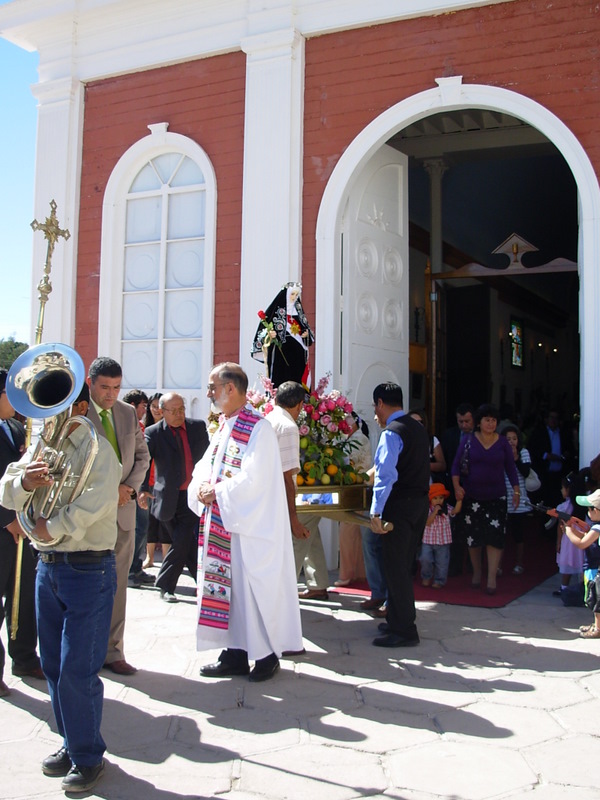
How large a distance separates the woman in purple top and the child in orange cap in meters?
0.14

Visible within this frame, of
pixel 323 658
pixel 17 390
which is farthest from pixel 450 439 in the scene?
pixel 17 390

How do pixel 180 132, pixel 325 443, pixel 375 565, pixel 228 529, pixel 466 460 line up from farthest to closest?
1. pixel 180 132
2. pixel 466 460
3. pixel 375 565
4. pixel 325 443
5. pixel 228 529

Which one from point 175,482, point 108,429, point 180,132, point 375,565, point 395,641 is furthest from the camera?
point 180,132

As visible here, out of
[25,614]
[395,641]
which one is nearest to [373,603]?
[395,641]

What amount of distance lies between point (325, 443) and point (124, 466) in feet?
5.57

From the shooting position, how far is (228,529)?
465cm

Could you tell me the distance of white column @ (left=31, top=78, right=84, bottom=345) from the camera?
31.8 ft

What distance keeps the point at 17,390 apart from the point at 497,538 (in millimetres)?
4643

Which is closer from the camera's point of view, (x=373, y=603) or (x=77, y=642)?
(x=77, y=642)

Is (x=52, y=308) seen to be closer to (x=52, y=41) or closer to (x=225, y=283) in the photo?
(x=225, y=283)

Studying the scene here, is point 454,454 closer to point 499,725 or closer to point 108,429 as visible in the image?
point 108,429

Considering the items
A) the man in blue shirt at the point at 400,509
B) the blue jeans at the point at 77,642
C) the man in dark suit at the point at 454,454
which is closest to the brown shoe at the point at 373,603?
the man in blue shirt at the point at 400,509

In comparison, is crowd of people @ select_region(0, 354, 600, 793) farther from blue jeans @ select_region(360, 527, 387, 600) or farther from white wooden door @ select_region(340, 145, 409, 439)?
white wooden door @ select_region(340, 145, 409, 439)

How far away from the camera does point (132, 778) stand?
338 centimetres
